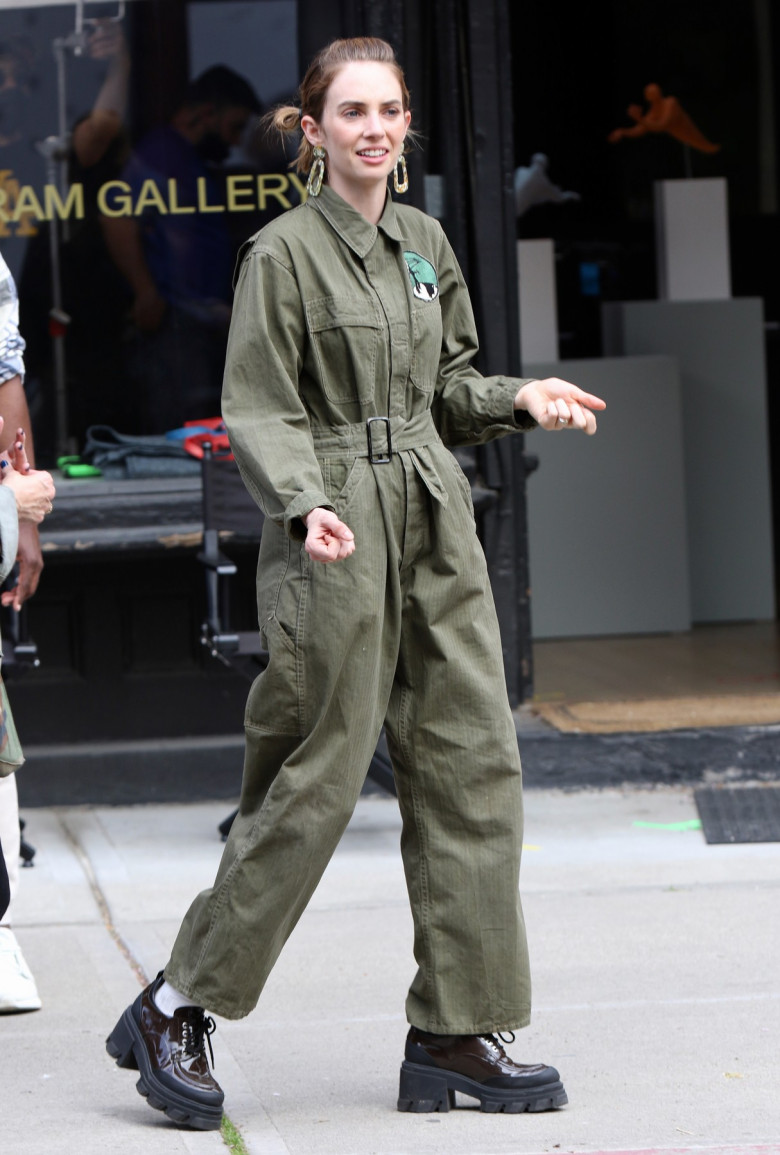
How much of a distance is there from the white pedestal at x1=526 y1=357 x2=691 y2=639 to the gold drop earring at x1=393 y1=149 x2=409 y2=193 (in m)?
4.74

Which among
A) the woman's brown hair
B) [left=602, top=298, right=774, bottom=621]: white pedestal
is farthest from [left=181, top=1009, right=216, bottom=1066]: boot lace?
[left=602, top=298, right=774, bottom=621]: white pedestal

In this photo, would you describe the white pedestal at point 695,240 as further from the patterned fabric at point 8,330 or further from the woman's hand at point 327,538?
the woman's hand at point 327,538

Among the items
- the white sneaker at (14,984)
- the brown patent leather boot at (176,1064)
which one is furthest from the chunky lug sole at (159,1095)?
the white sneaker at (14,984)

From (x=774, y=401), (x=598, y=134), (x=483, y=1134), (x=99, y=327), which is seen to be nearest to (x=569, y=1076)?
(x=483, y=1134)

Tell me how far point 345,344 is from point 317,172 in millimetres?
339

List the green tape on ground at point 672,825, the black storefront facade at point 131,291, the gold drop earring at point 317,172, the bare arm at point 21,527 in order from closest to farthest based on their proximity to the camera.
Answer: the gold drop earring at point 317,172 < the bare arm at point 21,527 < the green tape on ground at point 672,825 < the black storefront facade at point 131,291

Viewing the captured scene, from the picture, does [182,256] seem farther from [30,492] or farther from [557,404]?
[557,404]

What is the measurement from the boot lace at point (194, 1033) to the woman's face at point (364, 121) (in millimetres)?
1554

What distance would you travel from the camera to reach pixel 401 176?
341cm

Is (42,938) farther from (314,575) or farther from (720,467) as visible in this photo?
(720,467)

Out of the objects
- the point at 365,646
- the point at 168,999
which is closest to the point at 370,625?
the point at 365,646

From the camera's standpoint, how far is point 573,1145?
3107mm

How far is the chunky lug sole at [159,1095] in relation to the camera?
125 inches

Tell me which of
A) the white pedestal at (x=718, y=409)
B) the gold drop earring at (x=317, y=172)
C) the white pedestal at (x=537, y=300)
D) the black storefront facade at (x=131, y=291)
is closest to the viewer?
the gold drop earring at (x=317, y=172)
